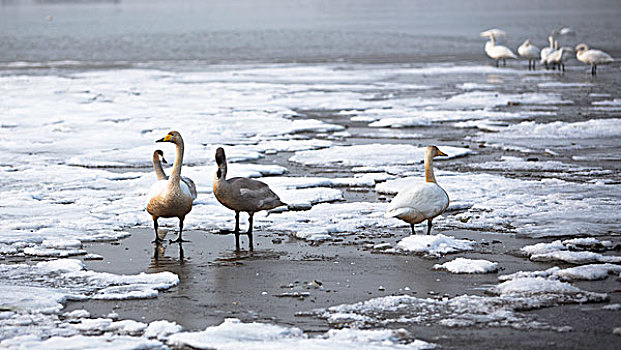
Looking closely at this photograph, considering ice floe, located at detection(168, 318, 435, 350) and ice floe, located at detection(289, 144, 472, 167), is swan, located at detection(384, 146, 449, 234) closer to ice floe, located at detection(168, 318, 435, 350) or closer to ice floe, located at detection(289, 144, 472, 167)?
ice floe, located at detection(168, 318, 435, 350)

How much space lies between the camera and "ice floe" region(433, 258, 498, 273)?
7.64m

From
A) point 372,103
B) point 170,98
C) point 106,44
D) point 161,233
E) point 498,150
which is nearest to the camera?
point 161,233

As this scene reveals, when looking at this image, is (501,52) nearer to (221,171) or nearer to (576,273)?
(221,171)

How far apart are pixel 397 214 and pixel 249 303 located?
2.22 m

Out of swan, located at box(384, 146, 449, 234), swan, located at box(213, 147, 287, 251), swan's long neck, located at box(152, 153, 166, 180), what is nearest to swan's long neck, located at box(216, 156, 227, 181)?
swan, located at box(213, 147, 287, 251)

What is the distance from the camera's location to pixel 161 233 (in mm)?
9281

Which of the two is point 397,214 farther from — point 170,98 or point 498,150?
point 170,98

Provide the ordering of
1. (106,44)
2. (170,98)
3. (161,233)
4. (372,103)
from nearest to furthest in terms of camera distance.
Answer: (161,233) < (372,103) < (170,98) < (106,44)

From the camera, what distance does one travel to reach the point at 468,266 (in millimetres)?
7691

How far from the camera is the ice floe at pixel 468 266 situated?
25.1ft

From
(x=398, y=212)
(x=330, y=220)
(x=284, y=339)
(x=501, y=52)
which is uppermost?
(x=501, y=52)

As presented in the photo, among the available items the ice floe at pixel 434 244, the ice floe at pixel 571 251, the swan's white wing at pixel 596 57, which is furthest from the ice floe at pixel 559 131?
the swan's white wing at pixel 596 57

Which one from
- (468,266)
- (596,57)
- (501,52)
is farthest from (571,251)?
(501,52)

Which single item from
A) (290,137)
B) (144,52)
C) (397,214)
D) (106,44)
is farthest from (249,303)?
(106,44)
